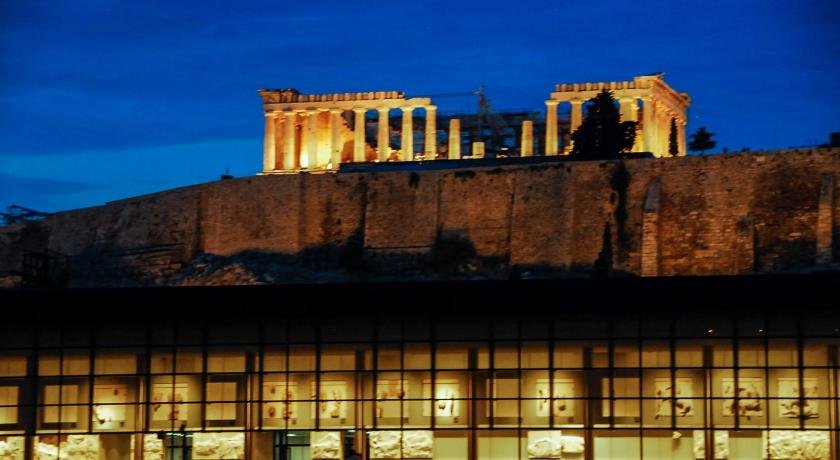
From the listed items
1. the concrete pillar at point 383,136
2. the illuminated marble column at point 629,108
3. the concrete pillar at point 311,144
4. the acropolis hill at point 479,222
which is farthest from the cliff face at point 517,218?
the illuminated marble column at point 629,108

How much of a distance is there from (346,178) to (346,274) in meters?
5.37

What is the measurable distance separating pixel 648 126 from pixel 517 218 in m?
17.9

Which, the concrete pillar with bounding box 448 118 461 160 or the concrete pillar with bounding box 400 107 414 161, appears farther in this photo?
the concrete pillar with bounding box 448 118 461 160

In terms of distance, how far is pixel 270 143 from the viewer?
117m

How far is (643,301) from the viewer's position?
53719mm

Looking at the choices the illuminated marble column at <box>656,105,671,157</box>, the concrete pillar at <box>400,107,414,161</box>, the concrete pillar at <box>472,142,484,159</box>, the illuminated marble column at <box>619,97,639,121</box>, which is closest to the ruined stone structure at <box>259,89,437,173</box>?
the concrete pillar at <box>400,107,414,161</box>

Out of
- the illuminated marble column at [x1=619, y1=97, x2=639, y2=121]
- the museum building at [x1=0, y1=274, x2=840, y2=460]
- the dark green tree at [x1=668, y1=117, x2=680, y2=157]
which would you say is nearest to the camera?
the museum building at [x1=0, y1=274, x2=840, y2=460]

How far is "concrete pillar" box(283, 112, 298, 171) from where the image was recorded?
4542 inches

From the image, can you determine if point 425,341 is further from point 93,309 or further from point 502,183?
point 502,183

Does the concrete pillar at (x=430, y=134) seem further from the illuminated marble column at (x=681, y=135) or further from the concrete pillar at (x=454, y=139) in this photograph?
the illuminated marble column at (x=681, y=135)

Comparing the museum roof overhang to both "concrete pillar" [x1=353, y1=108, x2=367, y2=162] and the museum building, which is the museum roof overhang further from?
→ "concrete pillar" [x1=353, y1=108, x2=367, y2=162]

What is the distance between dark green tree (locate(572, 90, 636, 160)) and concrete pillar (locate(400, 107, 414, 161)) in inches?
489

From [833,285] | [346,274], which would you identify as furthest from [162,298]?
[346,274]

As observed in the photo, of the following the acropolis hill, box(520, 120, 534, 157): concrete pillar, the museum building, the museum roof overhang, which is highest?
box(520, 120, 534, 157): concrete pillar
